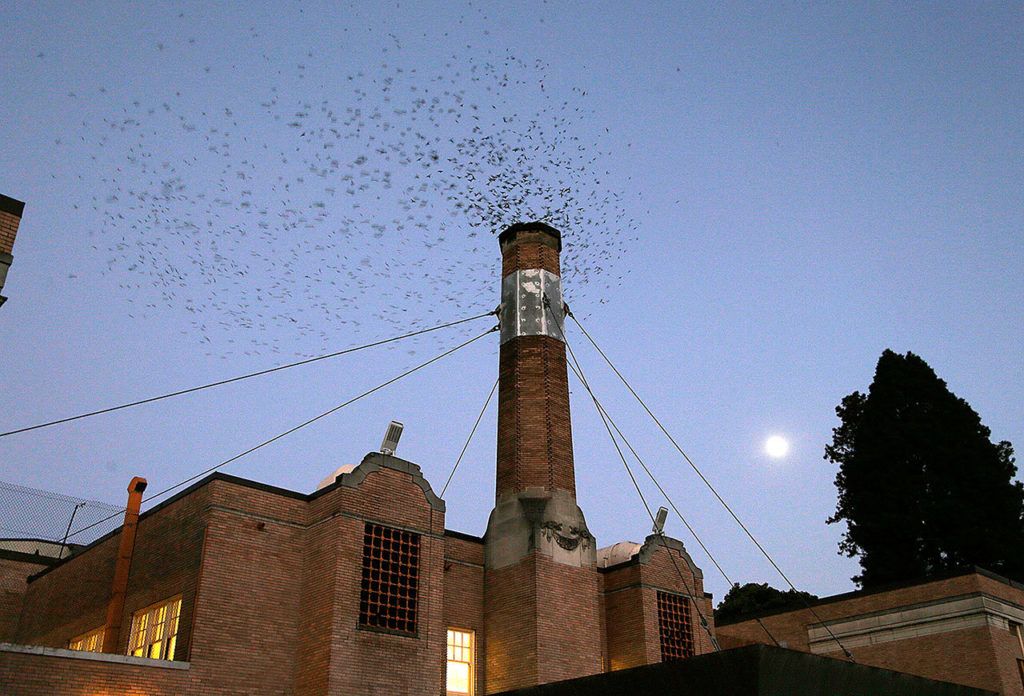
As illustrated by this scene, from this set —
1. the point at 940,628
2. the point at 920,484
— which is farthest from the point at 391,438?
the point at 920,484

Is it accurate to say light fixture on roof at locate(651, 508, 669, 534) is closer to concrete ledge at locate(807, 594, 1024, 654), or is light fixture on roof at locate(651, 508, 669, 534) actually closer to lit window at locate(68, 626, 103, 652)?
concrete ledge at locate(807, 594, 1024, 654)

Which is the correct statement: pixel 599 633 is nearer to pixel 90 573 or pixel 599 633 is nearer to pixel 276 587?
pixel 276 587

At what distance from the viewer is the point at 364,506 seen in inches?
898

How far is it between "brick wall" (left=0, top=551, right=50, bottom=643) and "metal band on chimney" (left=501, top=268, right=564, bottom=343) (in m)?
18.1

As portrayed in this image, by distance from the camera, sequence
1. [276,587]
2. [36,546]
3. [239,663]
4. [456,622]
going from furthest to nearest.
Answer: [36,546] → [456,622] → [276,587] → [239,663]

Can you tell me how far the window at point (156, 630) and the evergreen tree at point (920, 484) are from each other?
3198 centimetres

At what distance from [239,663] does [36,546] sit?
54.4 ft

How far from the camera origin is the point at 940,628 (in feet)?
93.1

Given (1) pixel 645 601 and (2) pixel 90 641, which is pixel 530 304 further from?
(2) pixel 90 641

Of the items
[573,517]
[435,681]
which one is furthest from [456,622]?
[573,517]

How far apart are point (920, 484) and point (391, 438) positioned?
91.8 feet

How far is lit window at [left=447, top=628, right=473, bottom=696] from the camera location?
24516 mm

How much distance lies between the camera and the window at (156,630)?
21.1 meters

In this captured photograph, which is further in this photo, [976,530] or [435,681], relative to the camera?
[976,530]
